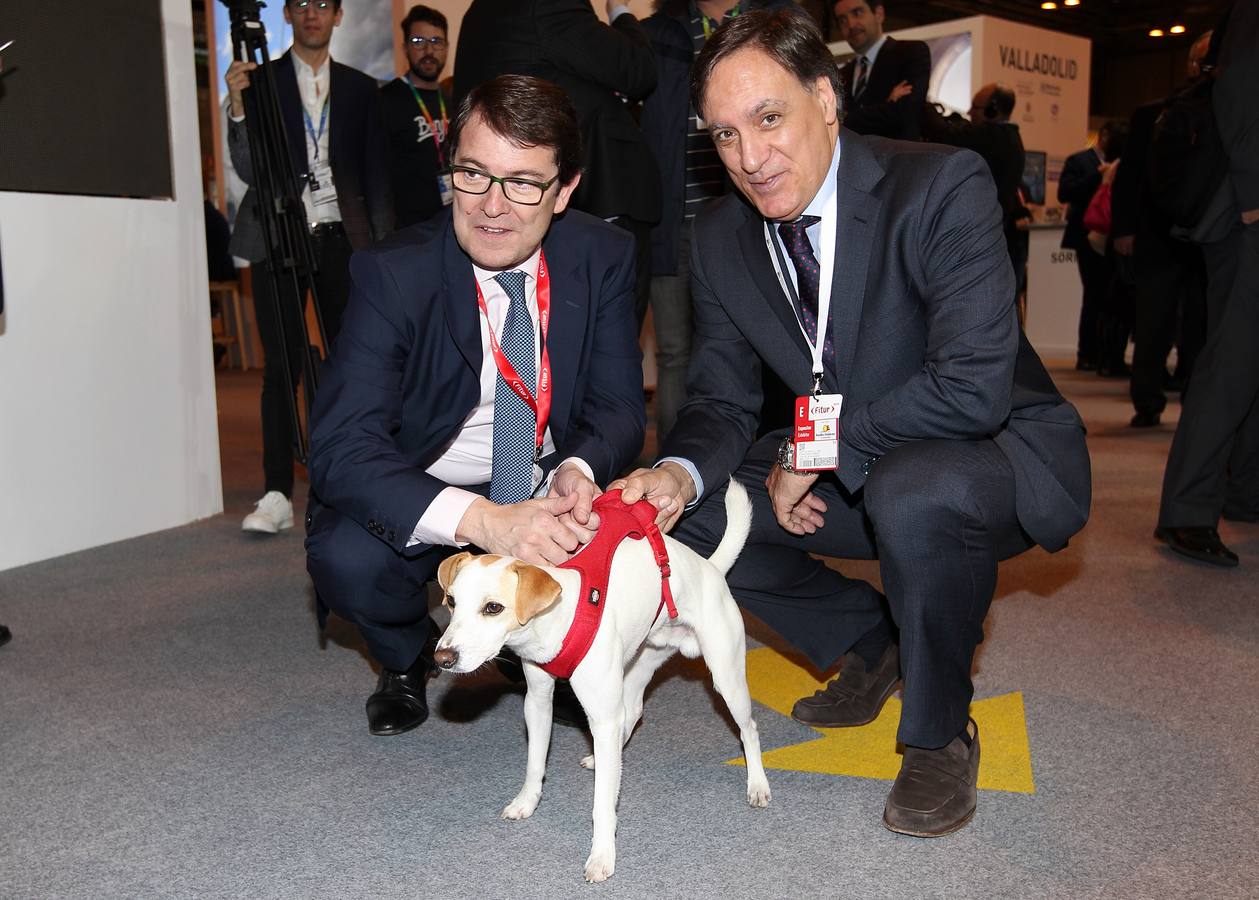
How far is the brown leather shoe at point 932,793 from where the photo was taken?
1829 mm

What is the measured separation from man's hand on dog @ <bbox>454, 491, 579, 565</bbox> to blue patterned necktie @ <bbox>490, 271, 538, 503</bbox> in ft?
0.65

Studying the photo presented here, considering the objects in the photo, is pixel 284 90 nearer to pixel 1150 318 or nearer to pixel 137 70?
pixel 137 70

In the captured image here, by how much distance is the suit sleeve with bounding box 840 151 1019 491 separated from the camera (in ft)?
6.23

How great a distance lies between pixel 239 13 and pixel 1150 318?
5.14 meters

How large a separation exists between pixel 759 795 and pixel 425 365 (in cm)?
102

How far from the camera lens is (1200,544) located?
3.56 m

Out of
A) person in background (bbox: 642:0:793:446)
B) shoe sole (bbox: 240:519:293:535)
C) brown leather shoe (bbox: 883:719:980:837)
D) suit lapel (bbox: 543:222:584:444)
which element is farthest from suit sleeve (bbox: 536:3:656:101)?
brown leather shoe (bbox: 883:719:980:837)

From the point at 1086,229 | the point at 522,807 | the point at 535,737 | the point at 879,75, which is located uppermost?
the point at 879,75

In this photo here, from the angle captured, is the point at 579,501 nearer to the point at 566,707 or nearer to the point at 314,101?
the point at 566,707

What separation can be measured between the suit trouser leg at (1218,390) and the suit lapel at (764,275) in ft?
6.63

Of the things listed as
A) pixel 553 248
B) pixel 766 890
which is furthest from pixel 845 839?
pixel 553 248

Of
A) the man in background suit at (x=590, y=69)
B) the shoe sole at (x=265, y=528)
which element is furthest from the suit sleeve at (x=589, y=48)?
the shoe sole at (x=265, y=528)

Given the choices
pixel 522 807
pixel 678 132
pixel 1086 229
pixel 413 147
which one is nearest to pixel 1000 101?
pixel 1086 229

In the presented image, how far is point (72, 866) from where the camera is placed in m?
1.78
